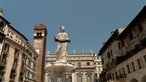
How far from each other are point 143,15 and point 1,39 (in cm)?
2696

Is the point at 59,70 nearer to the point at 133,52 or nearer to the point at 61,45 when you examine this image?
the point at 61,45

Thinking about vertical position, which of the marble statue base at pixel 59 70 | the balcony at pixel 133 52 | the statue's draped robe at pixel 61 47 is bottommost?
the marble statue base at pixel 59 70

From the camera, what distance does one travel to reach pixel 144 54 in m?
20.0

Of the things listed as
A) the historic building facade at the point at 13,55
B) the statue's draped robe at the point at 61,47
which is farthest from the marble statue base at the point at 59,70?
the historic building facade at the point at 13,55

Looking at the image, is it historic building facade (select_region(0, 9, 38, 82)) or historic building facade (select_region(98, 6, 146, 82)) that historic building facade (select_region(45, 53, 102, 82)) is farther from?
historic building facade (select_region(98, 6, 146, 82))

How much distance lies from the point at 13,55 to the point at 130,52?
24488mm

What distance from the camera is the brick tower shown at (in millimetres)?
46594

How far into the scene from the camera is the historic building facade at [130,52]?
21094 millimetres

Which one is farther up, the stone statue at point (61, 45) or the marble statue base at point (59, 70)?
the stone statue at point (61, 45)

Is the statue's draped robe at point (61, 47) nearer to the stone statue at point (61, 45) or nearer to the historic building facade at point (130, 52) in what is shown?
the stone statue at point (61, 45)

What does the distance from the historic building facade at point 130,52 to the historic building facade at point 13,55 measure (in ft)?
68.3

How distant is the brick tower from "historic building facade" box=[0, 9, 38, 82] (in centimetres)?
682

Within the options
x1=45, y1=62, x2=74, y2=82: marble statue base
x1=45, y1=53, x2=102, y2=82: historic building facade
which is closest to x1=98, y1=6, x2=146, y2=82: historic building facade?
x1=45, y1=62, x2=74, y2=82: marble statue base

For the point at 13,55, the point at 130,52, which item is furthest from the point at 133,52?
the point at 13,55
